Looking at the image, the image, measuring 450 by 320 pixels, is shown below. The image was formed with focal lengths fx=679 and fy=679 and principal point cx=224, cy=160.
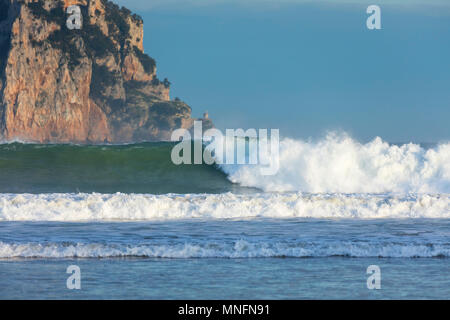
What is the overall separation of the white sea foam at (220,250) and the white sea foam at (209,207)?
490 centimetres

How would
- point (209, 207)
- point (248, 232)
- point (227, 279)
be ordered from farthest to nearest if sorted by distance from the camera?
point (209, 207)
point (248, 232)
point (227, 279)

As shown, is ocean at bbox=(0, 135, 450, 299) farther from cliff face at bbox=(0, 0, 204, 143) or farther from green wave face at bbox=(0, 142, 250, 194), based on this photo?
cliff face at bbox=(0, 0, 204, 143)

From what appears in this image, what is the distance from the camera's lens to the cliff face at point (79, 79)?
126m

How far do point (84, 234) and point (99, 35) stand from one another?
14100 centimetres

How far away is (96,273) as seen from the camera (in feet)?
35.8

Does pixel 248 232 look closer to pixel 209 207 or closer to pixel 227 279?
pixel 209 207

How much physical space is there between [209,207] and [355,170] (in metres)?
11.6

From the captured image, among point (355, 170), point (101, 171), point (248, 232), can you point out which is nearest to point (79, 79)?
point (101, 171)

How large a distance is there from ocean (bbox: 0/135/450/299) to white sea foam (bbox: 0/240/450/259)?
0.07 feet

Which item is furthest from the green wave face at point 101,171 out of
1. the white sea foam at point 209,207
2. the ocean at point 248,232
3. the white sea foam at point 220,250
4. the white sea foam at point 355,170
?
the white sea foam at point 220,250

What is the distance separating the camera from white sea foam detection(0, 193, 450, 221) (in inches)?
715

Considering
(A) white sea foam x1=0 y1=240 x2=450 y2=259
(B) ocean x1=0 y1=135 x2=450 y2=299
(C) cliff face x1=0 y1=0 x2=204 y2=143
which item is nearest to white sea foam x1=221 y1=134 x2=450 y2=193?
(B) ocean x1=0 y1=135 x2=450 y2=299

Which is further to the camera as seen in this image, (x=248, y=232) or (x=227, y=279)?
(x=248, y=232)

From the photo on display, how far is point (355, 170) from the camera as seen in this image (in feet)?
94.3
